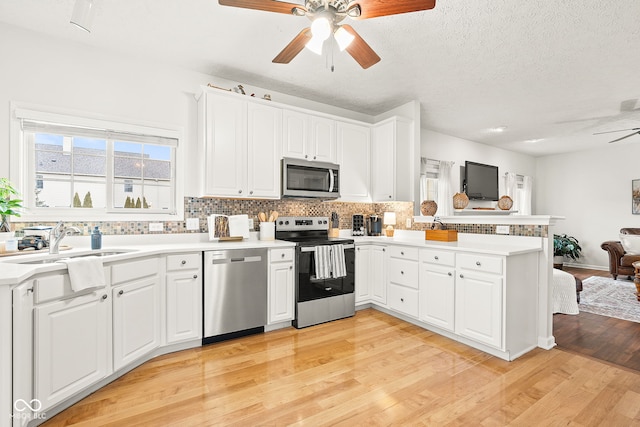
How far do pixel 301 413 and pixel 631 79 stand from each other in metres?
→ 4.87

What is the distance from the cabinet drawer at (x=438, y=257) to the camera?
114 inches

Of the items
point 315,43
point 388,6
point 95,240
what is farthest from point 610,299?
point 95,240

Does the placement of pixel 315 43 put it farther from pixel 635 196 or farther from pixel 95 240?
pixel 635 196

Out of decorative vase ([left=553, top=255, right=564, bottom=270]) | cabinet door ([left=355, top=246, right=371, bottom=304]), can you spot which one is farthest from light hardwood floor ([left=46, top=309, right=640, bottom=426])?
decorative vase ([left=553, top=255, right=564, bottom=270])

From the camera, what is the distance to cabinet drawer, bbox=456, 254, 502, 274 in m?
2.53

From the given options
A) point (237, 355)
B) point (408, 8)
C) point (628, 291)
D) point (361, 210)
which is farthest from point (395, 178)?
point (628, 291)

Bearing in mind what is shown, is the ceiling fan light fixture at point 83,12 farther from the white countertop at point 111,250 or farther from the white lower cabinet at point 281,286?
the white lower cabinet at point 281,286

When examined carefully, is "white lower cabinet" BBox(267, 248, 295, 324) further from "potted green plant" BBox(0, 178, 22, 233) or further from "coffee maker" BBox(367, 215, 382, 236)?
"potted green plant" BBox(0, 178, 22, 233)

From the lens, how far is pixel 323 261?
3.28m

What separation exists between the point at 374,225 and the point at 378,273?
32.0 inches

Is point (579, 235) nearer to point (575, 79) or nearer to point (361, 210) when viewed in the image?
point (575, 79)

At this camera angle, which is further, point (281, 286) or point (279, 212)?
point (279, 212)

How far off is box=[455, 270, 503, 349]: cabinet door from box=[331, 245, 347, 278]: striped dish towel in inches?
46.4

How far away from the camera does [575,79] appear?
352 cm
